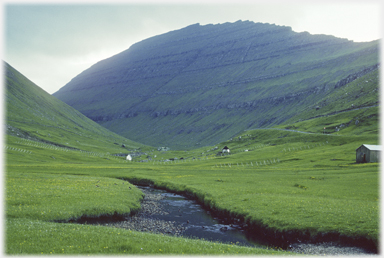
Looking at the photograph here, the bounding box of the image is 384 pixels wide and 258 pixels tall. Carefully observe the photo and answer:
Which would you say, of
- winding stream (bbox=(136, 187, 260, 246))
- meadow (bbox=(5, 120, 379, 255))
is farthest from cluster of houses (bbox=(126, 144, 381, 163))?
winding stream (bbox=(136, 187, 260, 246))

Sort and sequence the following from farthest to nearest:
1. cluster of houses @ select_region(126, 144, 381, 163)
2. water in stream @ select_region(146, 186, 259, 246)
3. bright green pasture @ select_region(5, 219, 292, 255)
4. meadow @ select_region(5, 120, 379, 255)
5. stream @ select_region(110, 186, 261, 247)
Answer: cluster of houses @ select_region(126, 144, 381, 163) → stream @ select_region(110, 186, 261, 247) → water in stream @ select_region(146, 186, 259, 246) → meadow @ select_region(5, 120, 379, 255) → bright green pasture @ select_region(5, 219, 292, 255)

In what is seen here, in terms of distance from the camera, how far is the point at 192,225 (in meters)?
37.7

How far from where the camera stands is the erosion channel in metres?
28.0

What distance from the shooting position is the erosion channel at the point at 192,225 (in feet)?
91.9

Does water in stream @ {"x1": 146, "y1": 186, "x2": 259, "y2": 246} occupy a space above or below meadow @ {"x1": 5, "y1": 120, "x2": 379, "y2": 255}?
below

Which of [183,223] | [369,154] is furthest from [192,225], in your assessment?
[369,154]

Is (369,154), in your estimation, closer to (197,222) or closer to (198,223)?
(197,222)

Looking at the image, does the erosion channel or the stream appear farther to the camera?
the stream

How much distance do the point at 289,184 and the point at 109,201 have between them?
130ft

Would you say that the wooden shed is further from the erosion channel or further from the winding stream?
the winding stream

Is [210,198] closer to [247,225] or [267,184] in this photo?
[247,225]

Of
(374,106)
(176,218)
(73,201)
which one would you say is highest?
(374,106)

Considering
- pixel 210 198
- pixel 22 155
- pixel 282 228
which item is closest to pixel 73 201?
pixel 210 198

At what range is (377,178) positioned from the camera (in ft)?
190
